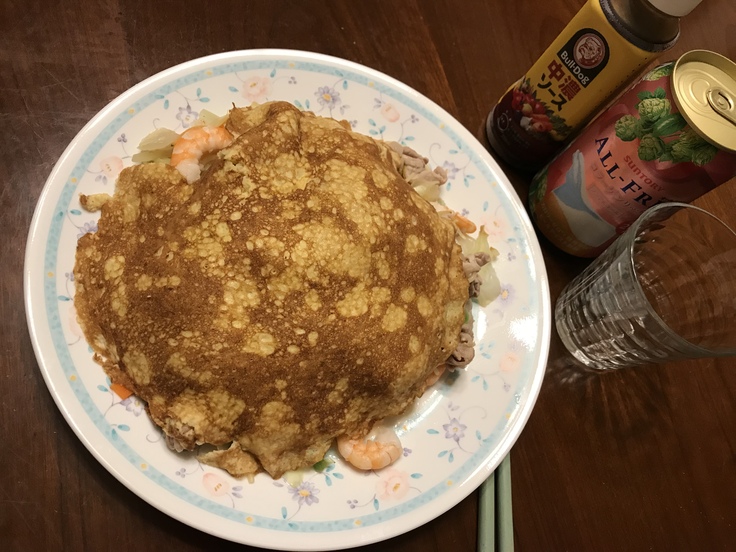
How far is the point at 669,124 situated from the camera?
143cm

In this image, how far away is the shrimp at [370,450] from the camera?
1.53 meters

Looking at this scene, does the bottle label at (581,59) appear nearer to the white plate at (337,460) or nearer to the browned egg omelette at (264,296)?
the white plate at (337,460)

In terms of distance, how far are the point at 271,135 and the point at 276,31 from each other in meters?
0.84

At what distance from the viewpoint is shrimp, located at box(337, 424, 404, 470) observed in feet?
5.03

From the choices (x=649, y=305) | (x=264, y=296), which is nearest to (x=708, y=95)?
(x=649, y=305)

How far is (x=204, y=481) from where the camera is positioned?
142 centimetres

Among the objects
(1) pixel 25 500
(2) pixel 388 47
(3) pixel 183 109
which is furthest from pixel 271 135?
(1) pixel 25 500

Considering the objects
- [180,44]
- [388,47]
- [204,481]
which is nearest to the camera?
[204,481]

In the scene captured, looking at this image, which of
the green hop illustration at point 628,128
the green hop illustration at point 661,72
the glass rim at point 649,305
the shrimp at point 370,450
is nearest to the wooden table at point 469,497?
the shrimp at point 370,450

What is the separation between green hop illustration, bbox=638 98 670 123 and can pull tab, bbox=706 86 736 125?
0.34 feet

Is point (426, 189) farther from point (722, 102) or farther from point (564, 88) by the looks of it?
point (722, 102)

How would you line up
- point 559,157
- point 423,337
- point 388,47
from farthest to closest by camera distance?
1. point 388,47
2. point 559,157
3. point 423,337

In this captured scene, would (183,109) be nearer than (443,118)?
Yes

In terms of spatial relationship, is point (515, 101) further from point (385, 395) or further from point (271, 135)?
point (385, 395)
